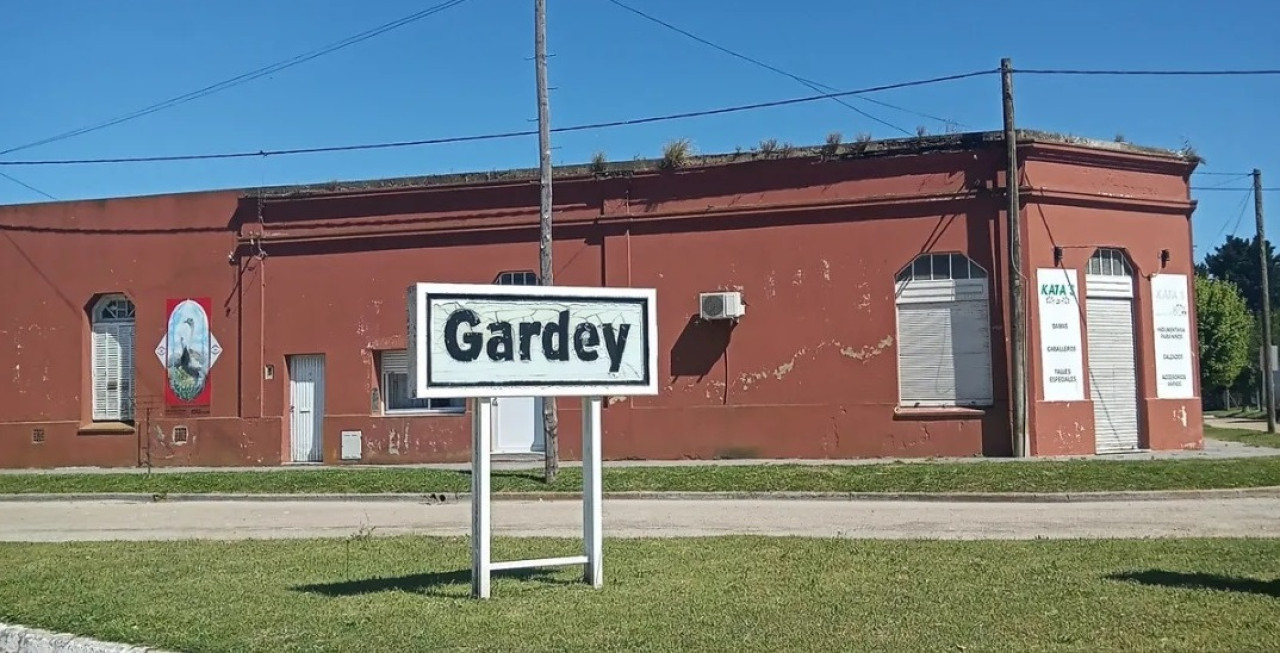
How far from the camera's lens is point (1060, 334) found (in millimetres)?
21641

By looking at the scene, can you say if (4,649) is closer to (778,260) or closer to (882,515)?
(882,515)

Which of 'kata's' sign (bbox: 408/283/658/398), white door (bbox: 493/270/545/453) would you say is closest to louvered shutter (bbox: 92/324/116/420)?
white door (bbox: 493/270/545/453)

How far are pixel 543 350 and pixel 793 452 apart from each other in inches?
564

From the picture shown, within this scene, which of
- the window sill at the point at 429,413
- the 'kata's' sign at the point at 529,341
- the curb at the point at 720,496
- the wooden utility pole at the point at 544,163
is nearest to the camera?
the 'kata's' sign at the point at 529,341

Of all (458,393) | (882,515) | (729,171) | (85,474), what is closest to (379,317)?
(85,474)

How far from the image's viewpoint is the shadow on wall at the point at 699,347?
22.6 m

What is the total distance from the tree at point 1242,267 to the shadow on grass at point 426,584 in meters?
80.2

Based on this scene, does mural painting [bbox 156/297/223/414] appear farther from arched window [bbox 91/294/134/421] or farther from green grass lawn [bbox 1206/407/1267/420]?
green grass lawn [bbox 1206/407/1267/420]

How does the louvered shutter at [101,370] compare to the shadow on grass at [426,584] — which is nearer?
the shadow on grass at [426,584]

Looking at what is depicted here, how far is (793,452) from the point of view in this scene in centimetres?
2216

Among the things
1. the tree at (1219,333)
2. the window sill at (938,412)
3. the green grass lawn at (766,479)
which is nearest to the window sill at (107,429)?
the green grass lawn at (766,479)

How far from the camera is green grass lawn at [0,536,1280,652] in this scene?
6590mm

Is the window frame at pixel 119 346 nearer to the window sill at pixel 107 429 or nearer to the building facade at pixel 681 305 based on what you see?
the building facade at pixel 681 305

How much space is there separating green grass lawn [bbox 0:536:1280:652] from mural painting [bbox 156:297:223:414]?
14.4 meters
